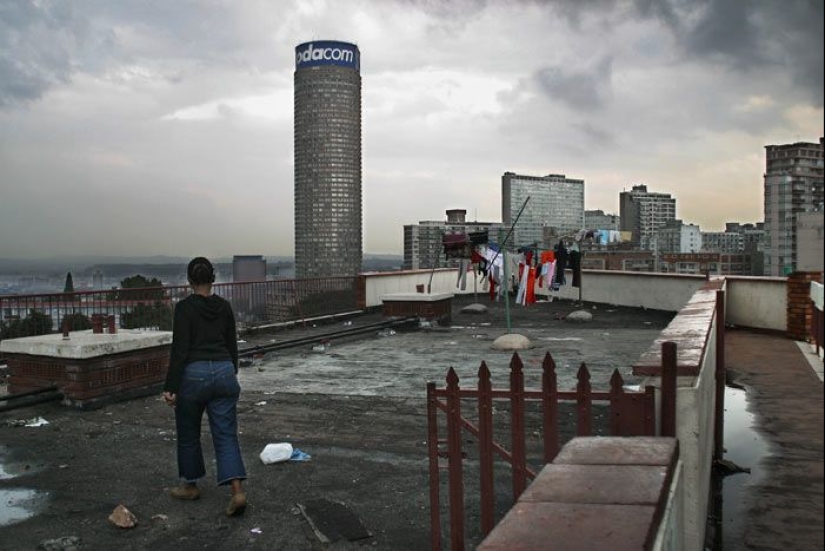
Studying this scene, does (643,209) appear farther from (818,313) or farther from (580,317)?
(818,313)

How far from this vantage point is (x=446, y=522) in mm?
5020

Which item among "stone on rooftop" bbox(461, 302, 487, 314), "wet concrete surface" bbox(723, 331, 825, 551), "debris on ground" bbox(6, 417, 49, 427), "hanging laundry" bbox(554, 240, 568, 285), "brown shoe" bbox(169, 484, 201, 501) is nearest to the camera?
"wet concrete surface" bbox(723, 331, 825, 551)

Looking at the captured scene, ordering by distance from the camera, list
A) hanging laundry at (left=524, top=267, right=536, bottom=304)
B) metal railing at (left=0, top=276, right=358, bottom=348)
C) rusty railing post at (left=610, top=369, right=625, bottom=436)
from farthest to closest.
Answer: hanging laundry at (left=524, top=267, right=536, bottom=304)
metal railing at (left=0, top=276, right=358, bottom=348)
rusty railing post at (left=610, top=369, right=625, bottom=436)

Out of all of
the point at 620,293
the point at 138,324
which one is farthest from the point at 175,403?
the point at 620,293

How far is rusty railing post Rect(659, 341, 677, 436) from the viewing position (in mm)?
3514

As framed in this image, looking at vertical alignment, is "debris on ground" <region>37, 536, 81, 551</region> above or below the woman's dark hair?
below

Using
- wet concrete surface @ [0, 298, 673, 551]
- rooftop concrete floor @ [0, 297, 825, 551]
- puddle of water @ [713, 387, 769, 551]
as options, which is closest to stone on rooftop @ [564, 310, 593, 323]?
rooftop concrete floor @ [0, 297, 825, 551]

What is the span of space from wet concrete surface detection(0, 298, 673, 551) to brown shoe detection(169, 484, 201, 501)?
9cm

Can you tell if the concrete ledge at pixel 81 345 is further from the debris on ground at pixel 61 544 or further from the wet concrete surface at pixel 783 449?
the wet concrete surface at pixel 783 449

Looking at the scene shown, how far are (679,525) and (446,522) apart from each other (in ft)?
6.89

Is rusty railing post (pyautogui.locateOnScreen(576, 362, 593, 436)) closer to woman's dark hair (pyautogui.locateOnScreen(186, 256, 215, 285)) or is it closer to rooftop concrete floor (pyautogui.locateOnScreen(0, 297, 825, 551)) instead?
rooftop concrete floor (pyautogui.locateOnScreen(0, 297, 825, 551))

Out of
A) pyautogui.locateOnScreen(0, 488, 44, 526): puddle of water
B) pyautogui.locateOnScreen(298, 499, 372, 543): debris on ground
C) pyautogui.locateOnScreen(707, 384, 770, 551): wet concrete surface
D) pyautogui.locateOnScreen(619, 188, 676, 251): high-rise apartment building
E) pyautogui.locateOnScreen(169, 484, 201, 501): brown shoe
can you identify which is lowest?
pyautogui.locateOnScreen(707, 384, 770, 551): wet concrete surface

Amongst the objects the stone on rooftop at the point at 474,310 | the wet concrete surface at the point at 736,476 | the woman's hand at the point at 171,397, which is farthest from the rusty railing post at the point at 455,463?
the stone on rooftop at the point at 474,310

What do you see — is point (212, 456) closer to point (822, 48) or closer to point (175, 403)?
point (175, 403)
